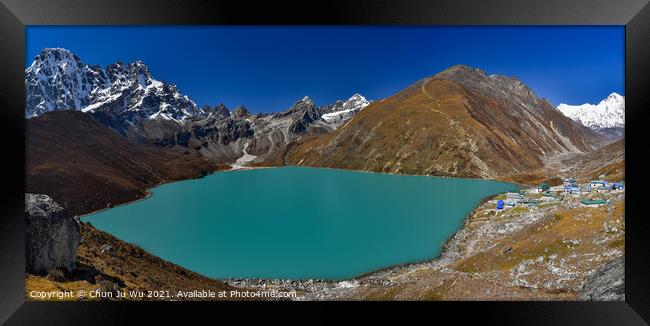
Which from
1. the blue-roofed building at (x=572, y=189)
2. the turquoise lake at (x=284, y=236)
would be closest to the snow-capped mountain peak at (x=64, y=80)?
the turquoise lake at (x=284, y=236)

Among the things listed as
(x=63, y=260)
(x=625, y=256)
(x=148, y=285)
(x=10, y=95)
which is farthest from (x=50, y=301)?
(x=625, y=256)

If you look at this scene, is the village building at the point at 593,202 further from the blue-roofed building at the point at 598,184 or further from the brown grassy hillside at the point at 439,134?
the brown grassy hillside at the point at 439,134

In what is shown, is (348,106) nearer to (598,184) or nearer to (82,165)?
(82,165)

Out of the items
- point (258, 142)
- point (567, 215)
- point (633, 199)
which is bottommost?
point (567, 215)

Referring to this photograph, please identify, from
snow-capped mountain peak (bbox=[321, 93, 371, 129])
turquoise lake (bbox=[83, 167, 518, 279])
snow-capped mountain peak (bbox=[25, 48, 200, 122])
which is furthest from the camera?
snow-capped mountain peak (bbox=[321, 93, 371, 129])

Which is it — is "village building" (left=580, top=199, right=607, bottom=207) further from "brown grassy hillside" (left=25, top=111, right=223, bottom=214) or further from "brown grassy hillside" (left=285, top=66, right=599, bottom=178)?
"brown grassy hillside" (left=285, top=66, right=599, bottom=178)

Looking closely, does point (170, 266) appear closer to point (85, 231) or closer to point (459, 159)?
point (85, 231)

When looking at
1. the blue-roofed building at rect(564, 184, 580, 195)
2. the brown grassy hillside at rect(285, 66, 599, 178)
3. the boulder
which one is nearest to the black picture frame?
the boulder
